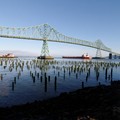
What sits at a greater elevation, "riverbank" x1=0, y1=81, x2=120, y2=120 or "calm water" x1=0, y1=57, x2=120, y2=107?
"riverbank" x1=0, y1=81, x2=120, y2=120

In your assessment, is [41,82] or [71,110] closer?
[71,110]

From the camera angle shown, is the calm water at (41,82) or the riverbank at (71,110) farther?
the calm water at (41,82)

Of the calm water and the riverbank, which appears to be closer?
the riverbank

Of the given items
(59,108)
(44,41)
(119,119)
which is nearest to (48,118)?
(59,108)

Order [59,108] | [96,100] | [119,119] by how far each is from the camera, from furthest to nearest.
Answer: [96,100]
[59,108]
[119,119]

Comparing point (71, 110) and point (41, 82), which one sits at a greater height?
point (71, 110)

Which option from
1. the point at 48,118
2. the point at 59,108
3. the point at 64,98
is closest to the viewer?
the point at 48,118

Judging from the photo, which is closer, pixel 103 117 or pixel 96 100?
pixel 103 117

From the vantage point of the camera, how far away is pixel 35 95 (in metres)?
28.1

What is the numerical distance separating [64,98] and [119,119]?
945cm

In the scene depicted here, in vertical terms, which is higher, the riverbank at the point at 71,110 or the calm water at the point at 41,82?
the riverbank at the point at 71,110

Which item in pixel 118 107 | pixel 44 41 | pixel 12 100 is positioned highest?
pixel 44 41

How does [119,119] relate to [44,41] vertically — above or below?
below

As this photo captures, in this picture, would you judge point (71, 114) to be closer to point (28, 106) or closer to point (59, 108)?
point (59, 108)
